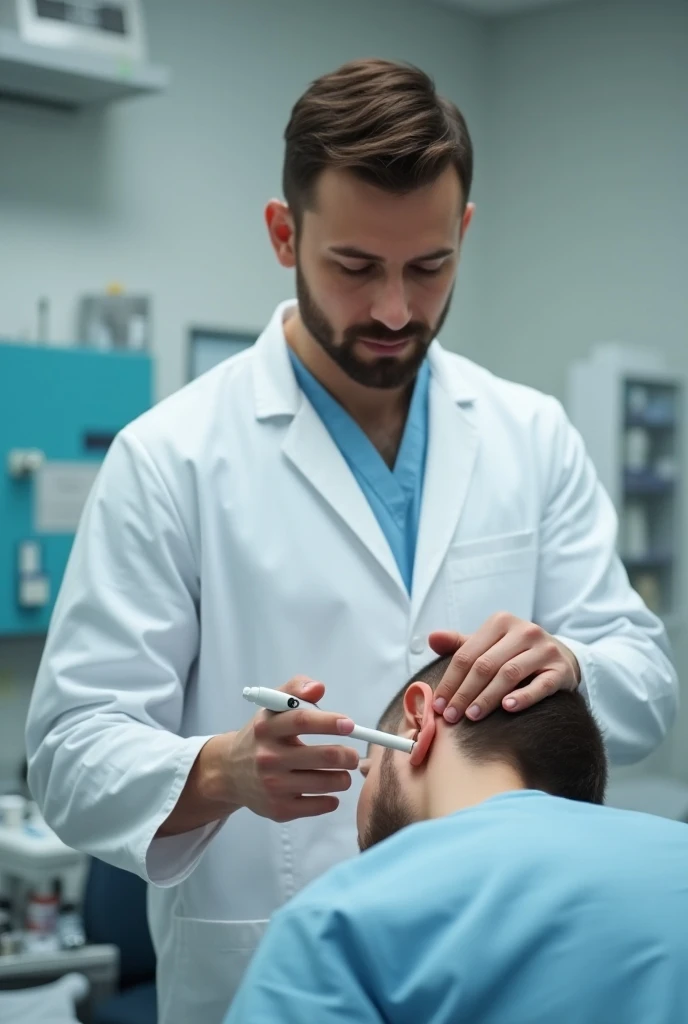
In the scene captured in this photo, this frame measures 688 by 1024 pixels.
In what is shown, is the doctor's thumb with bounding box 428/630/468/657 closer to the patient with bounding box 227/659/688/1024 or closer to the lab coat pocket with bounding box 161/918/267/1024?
the patient with bounding box 227/659/688/1024

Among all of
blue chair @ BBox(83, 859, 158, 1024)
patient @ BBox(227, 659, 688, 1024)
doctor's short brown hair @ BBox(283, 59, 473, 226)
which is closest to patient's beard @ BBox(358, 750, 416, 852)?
patient @ BBox(227, 659, 688, 1024)

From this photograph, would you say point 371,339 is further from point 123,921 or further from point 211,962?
point 123,921

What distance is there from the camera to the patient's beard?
3.80ft

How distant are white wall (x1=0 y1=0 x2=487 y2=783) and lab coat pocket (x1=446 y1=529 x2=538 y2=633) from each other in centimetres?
243

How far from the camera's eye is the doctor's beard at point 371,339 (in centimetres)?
145

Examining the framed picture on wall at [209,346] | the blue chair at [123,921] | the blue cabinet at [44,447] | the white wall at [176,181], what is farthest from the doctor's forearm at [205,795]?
the framed picture on wall at [209,346]

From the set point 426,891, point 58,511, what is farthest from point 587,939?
point 58,511

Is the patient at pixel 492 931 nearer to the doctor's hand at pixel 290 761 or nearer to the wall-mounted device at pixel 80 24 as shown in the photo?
the doctor's hand at pixel 290 761

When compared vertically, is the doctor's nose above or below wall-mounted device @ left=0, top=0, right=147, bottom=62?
below

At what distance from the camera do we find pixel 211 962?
145cm

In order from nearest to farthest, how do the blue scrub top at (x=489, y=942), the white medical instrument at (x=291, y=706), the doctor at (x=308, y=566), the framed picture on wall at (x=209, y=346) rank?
1. the blue scrub top at (x=489, y=942)
2. the white medical instrument at (x=291, y=706)
3. the doctor at (x=308, y=566)
4. the framed picture on wall at (x=209, y=346)

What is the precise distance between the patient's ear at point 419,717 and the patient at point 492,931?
0.21 metres

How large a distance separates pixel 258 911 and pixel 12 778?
233 centimetres

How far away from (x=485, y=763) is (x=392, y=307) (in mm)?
549
